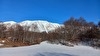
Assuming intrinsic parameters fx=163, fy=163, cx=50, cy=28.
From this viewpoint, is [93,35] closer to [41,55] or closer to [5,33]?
[41,55]

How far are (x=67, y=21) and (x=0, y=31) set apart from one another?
26229 mm

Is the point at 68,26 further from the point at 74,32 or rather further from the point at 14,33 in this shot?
the point at 14,33

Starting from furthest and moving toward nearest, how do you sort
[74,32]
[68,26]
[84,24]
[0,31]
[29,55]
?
1. [0,31]
2. [84,24]
3. [68,26]
4. [74,32]
5. [29,55]

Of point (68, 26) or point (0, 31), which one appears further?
point (0, 31)

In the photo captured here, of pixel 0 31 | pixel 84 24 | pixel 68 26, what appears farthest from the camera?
pixel 0 31

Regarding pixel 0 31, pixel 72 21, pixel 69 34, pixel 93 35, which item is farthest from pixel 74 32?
pixel 0 31

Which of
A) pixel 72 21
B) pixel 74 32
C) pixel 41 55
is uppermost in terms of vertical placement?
pixel 72 21

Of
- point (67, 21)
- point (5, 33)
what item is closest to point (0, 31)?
point (5, 33)

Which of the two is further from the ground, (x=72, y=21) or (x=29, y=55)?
(x=72, y=21)

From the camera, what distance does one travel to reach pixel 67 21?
4744cm

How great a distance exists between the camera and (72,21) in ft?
152

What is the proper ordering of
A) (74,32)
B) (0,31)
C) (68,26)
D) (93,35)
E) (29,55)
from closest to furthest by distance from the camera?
1. (29,55)
2. (93,35)
3. (74,32)
4. (68,26)
5. (0,31)

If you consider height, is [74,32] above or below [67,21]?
below

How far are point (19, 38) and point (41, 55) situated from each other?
150 feet
